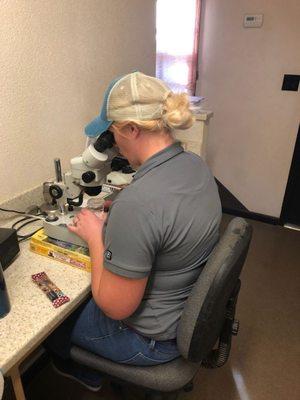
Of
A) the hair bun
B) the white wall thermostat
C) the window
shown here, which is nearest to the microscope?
the hair bun

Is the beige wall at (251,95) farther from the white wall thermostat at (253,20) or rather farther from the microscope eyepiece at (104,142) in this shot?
the microscope eyepiece at (104,142)

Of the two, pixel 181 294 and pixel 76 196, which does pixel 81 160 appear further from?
pixel 181 294

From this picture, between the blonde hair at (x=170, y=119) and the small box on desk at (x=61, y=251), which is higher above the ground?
the blonde hair at (x=170, y=119)

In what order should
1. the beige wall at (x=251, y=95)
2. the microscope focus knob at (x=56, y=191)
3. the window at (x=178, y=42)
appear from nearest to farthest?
the microscope focus knob at (x=56, y=191), the beige wall at (x=251, y=95), the window at (x=178, y=42)

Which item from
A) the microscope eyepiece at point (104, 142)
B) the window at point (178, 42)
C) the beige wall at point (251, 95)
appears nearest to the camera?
the microscope eyepiece at point (104, 142)

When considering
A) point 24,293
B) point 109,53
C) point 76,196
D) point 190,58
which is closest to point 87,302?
point 24,293

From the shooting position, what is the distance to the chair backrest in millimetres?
848

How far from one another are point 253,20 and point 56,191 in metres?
2.17

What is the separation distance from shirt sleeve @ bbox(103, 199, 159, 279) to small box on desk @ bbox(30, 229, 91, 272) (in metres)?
0.23

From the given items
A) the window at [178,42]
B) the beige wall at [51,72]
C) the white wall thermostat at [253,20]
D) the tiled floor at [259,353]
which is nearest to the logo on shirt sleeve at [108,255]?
the beige wall at [51,72]

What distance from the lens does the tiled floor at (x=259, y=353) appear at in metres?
1.47

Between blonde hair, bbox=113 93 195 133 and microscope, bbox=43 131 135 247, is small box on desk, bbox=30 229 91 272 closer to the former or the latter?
microscope, bbox=43 131 135 247

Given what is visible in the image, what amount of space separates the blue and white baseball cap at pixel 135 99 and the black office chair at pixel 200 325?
0.44m

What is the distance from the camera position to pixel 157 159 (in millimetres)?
903
